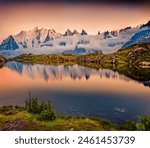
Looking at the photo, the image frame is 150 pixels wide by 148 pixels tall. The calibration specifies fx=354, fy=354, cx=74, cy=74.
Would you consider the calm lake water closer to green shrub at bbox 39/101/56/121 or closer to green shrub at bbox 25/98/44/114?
green shrub at bbox 25/98/44/114

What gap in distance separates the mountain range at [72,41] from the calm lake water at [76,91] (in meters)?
0.59

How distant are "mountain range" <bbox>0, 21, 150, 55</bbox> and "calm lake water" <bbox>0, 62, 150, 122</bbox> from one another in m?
Result: 0.59

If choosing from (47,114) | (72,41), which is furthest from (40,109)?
(72,41)

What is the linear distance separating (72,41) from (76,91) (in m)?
0.97

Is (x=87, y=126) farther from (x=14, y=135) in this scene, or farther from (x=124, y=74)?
(x=124, y=74)

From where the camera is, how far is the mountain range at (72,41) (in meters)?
6.14

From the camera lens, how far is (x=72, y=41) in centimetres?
645

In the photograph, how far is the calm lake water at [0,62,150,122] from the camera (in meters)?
6.12

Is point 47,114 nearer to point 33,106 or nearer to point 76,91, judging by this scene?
point 33,106

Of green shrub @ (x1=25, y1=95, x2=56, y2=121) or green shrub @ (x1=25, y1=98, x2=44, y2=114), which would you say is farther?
green shrub @ (x1=25, y1=98, x2=44, y2=114)

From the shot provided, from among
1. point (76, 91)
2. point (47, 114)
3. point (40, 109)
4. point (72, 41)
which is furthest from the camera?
point (76, 91)

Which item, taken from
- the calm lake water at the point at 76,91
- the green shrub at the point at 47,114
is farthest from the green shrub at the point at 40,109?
the calm lake water at the point at 76,91

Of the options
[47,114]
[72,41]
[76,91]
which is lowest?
[47,114]

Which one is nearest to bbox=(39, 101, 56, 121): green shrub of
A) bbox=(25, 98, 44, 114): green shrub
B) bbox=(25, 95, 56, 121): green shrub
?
bbox=(25, 95, 56, 121): green shrub
